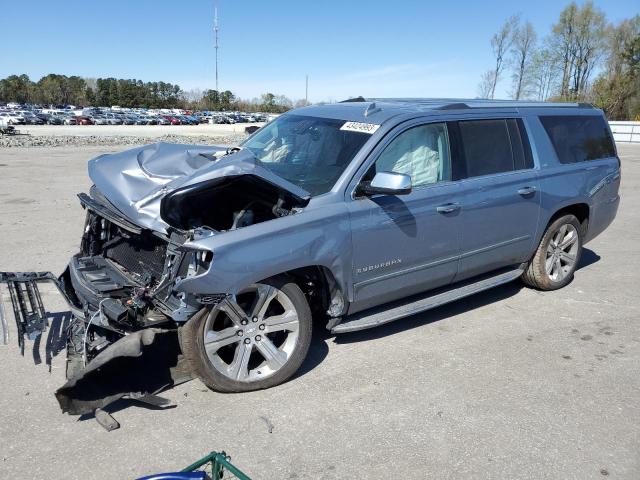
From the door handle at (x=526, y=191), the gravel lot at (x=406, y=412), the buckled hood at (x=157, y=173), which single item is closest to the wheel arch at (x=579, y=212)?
the door handle at (x=526, y=191)

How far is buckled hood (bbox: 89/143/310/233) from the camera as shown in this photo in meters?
3.70

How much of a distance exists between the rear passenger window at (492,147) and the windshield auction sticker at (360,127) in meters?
0.89

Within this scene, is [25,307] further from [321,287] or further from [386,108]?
[386,108]

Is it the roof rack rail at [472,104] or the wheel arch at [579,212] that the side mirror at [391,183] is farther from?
the wheel arch at [579,212]

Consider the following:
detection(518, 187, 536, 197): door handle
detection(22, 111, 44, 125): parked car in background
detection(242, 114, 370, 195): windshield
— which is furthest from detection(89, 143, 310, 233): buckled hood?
detection(22, 111, 44, 125): parked car in background

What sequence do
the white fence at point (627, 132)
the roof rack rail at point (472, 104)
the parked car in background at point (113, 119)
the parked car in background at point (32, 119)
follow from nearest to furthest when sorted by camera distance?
the roof rack rail at point (472, 104)
the white fence at point (627, 132)
the parked car in background at point (32, 119)
the parked car in background at point (113, 119)

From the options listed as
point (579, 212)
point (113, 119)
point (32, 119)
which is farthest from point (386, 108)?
point (113, 119)

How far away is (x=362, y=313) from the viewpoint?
4492 millimetres

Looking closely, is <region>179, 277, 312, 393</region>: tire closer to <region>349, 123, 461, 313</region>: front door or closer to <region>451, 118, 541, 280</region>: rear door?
<region>349, 123, 461, 313</region>: front door

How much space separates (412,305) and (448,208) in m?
0.84

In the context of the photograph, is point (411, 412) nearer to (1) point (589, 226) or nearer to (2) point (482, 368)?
(2) point (482, 368)

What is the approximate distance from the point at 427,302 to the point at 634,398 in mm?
1606

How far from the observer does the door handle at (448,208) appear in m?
4.44

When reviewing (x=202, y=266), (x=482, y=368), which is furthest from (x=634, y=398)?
(x=202, y=266)
